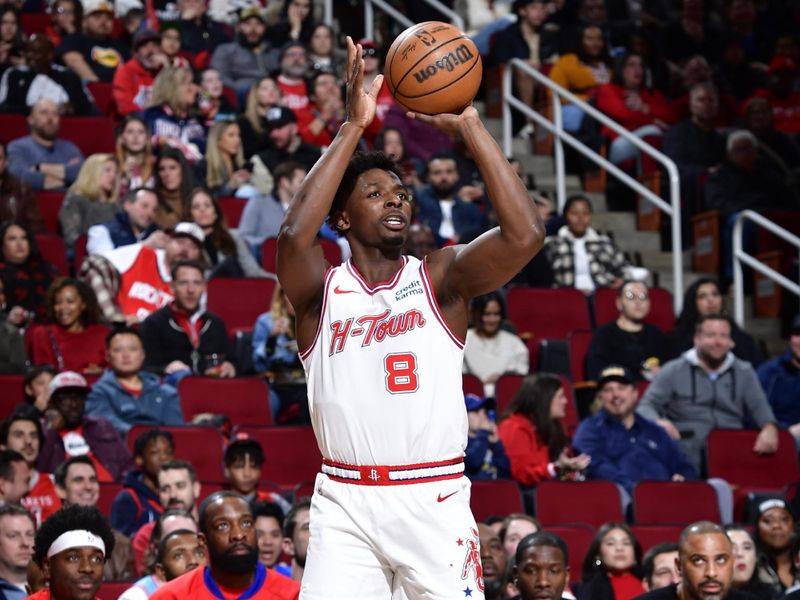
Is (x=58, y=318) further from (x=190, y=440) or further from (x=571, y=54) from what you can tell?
(x=571, y=54)

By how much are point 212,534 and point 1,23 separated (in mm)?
7323

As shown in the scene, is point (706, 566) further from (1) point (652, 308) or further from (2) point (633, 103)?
(2) point (633, 103)

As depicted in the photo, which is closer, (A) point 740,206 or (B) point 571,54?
(A) point 740,206

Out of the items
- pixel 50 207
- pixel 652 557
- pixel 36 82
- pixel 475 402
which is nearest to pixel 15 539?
pixel 475 402

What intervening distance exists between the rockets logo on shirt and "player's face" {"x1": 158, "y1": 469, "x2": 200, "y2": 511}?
332 cm

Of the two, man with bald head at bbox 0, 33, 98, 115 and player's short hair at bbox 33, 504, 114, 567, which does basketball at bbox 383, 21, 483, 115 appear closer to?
player's short hair at bbox 33, 504, 114, 567

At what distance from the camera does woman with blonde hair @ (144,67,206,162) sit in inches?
462

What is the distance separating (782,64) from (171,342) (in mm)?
7744

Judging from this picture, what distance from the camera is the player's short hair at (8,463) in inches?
298

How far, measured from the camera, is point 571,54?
536 inches

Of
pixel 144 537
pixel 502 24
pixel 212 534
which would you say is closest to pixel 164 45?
pixel 502 24

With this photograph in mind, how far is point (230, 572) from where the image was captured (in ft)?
19.6

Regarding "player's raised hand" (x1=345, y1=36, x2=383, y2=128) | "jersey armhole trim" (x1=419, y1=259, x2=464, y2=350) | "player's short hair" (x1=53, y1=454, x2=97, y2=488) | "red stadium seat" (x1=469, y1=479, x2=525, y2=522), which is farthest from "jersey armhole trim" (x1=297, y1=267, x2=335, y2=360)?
"red stadium seat" (x1=469, y1=479, x2=525, y2=522)

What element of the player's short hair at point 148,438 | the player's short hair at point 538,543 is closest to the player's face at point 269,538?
the player's short hair at point 148,438
